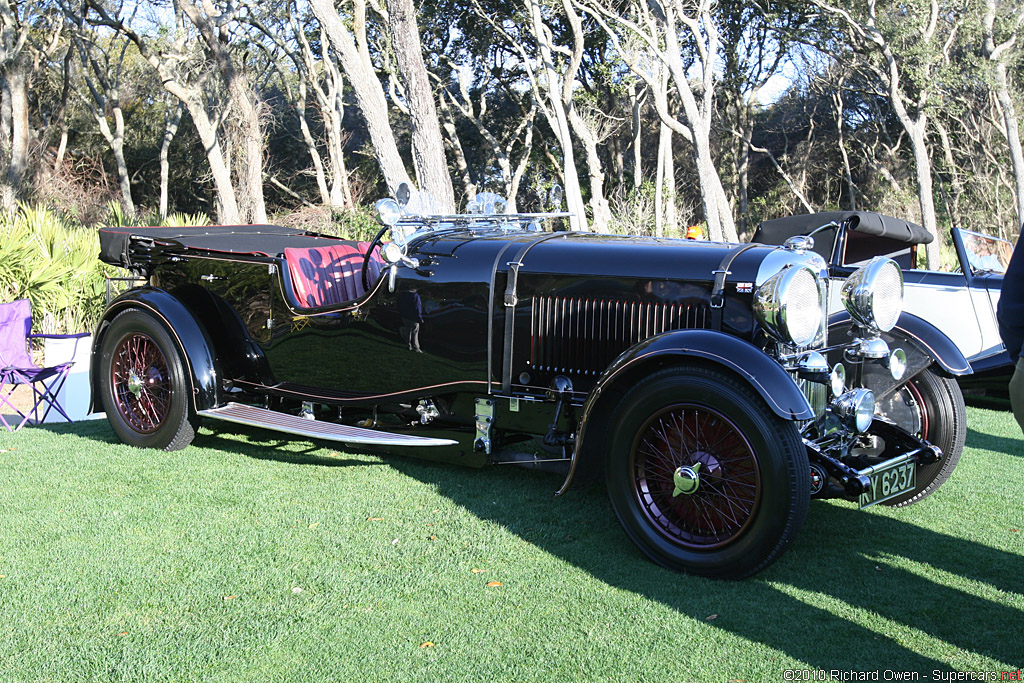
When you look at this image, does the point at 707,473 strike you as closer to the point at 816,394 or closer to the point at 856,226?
the point at 816,394

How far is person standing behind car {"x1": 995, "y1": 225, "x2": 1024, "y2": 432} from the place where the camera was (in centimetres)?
269

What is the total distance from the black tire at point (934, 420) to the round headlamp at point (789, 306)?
1130 mm

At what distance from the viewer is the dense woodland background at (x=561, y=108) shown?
20188mm

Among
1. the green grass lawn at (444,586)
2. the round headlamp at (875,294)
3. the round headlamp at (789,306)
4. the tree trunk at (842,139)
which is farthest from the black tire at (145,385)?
the tree trunk at (842,139)

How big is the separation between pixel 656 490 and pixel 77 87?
32163 mm

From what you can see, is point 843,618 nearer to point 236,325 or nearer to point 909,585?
point 909,585

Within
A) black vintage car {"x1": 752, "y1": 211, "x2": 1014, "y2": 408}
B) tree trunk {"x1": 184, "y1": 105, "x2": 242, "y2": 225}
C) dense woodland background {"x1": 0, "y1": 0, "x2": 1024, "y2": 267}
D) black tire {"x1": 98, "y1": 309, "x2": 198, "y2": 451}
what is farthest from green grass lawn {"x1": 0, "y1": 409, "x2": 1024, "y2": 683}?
tree trunk {"x1": 184, "y1": 105, "x2": 242, "y2": 225}

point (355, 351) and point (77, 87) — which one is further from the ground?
point (77, 87)

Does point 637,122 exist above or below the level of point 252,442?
above

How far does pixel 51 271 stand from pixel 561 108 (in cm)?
1428

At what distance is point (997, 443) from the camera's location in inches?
240

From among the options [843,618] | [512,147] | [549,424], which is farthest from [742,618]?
[512,147]

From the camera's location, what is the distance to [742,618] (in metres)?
3.18

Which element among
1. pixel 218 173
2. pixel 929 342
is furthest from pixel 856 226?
pixel 218 173
